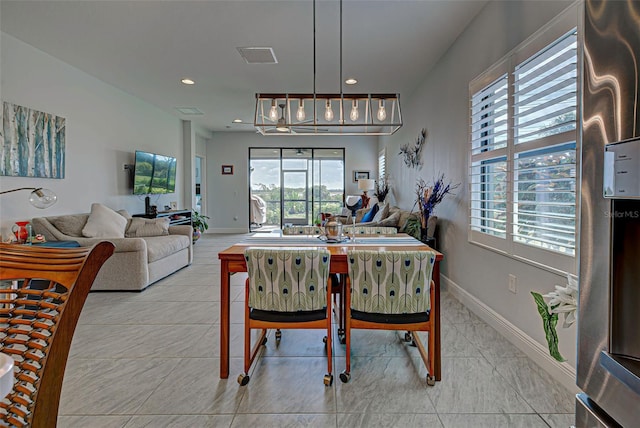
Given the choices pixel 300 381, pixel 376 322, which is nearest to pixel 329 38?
pixel 376 322

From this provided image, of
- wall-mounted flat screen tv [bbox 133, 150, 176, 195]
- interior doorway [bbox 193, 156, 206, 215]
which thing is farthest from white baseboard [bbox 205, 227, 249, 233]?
wall-mounted flat screen tv [bbox 133, 150, 176, 195]

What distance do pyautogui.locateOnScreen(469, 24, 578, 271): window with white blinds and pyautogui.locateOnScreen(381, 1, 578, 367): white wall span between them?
0.52 feet

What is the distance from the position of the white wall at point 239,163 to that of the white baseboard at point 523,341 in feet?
20.7

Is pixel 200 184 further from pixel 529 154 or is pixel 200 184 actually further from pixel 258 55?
pixel 529 154

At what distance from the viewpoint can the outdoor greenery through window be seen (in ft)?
30.6

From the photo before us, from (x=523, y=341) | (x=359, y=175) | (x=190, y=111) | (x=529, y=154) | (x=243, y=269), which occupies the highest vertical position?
(x=190, y=111)

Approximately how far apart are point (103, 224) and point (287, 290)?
359cm

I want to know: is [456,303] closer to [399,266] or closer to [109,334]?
[399,266]

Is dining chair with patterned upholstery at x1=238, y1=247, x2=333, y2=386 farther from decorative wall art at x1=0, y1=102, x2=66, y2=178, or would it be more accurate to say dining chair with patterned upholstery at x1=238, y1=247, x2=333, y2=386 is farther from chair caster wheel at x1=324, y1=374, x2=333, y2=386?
decorative wall art at x1=0, y1=102, x2=66, y2=178

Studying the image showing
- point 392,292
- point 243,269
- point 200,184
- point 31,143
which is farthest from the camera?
point 200,184

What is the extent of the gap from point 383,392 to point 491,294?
150cm

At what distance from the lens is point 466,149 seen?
3361 millimetres

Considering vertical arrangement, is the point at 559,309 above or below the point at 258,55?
below

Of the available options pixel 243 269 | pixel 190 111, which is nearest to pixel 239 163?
→ pixel 190 111
